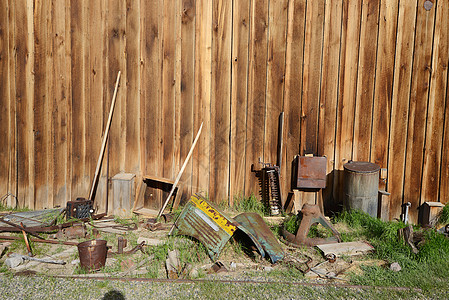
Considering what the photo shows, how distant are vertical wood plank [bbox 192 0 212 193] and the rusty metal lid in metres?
2.00

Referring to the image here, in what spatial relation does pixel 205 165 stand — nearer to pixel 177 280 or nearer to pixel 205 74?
pixel 205 74

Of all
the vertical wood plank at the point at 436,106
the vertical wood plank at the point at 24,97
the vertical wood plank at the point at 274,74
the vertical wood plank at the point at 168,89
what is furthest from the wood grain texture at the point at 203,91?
the vertical wood plank at the point at 436,106

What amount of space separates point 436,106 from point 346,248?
2535 millimetres

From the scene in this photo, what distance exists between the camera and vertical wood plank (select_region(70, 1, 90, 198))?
5914 mm

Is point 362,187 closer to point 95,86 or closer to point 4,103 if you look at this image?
point 95,86

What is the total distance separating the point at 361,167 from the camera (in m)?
5.36

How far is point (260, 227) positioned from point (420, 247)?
172cm

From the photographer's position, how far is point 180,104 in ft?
19.3

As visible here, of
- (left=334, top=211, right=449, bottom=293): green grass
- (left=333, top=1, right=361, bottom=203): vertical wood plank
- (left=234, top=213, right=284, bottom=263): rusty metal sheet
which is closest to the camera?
(left=334, top=211, right=449, bottom=293): green grass

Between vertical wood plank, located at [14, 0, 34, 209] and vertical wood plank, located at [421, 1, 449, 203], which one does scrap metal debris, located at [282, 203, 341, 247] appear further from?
vertical wood plank, located at [14, 0, 34, 209]

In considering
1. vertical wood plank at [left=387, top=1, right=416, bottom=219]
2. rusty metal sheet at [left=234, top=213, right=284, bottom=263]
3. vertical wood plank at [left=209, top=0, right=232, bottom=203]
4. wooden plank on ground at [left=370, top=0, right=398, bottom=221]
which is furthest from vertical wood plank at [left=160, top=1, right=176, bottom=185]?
vertical wood plank at [left=387, top=1, right=416, bottom=219]

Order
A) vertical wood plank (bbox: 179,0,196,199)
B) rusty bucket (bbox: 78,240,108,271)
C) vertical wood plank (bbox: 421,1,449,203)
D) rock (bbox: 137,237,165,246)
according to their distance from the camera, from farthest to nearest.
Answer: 1. vertical wood plank (bbox: 179,0,196,199)
2. vertical wood plank (bbox: 421,1,449,203)
3. rock (bbox: 137,237,165,246)
4. rusty bucket (bbox: 78,240,108,271)

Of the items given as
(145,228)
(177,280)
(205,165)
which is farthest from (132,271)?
(205,165)

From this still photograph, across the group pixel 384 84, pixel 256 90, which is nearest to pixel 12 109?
pixel 256 90
